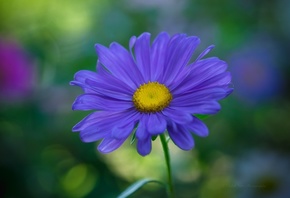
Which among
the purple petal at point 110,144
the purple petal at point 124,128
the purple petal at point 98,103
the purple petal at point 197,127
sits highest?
the purple petal at point 98,103

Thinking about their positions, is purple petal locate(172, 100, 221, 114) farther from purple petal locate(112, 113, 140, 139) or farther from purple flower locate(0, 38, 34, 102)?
purple flower locate(0, 38, 34, 102)

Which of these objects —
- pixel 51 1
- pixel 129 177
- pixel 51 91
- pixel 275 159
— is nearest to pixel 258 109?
pixel 275 159

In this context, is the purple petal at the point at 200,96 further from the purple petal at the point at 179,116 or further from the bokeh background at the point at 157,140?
the bokeh background at the point at 157,140

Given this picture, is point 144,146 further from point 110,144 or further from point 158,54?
point 158,54

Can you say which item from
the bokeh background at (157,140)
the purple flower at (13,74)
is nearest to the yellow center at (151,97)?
the bokeh background at (157,140)

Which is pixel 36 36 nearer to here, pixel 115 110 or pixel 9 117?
pixel 9 117

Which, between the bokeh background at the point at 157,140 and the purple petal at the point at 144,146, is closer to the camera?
the purple petal at the point at 144,146
